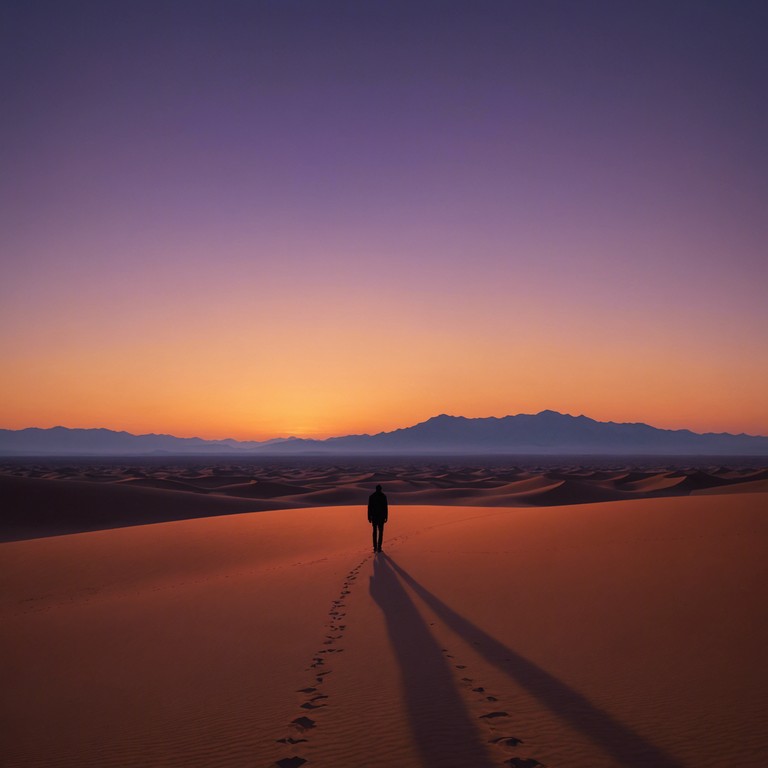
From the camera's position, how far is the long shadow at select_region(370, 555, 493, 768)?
5.09 meters

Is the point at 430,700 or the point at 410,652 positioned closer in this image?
the point at 430,700

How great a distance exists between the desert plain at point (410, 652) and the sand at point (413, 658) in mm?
33

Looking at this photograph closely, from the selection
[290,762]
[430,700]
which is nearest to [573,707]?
[430,700]

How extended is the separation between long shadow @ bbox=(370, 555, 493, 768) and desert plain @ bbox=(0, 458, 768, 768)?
27mm

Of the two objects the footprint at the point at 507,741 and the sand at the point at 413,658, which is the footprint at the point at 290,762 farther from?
the footprint at the point at 507,741

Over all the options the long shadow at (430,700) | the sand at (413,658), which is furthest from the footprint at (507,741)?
the long shadow at (430,700)

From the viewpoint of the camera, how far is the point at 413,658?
7.55 m

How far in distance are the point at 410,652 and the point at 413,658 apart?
0.25 meters

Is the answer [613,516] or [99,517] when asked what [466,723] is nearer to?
[613,516]

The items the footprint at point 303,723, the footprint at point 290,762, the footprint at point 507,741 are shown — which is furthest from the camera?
the footprint at point 303,723

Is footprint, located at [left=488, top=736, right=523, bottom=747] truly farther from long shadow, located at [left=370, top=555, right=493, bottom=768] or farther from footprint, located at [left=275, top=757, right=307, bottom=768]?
footprint, located at [left=275, top=757, right=307, bottom=768]

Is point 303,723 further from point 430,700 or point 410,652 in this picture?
point 410,652

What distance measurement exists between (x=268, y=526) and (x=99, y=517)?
47.9 ft

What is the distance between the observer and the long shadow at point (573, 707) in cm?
503
